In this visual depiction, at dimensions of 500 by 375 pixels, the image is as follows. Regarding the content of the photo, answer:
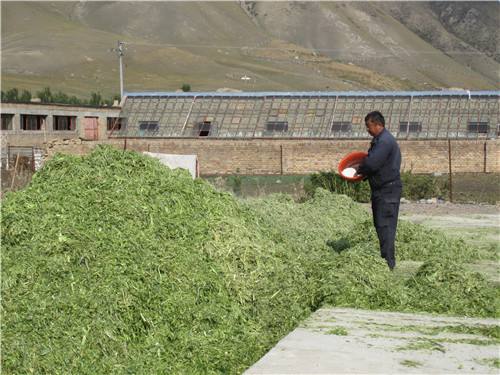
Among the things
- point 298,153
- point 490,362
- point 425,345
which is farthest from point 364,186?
point 298,153

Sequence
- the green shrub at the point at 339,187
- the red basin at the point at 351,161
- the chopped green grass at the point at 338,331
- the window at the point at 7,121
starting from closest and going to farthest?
the chopped green grass at the point at 338,331 → the red basin at the point at 351,161 → the green shrub at the point at 339,187 → the window at the point at 7,121

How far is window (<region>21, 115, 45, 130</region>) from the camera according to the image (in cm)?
4650

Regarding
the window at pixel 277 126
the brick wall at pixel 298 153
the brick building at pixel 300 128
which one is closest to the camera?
the brick wall at pixel 298 153

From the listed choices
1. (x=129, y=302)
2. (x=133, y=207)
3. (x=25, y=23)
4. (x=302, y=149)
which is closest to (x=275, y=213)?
(x=133, y=207)

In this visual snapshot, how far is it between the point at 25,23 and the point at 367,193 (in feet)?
596

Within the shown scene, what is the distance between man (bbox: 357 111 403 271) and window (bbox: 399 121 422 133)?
3084cm

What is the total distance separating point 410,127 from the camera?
39.6 m

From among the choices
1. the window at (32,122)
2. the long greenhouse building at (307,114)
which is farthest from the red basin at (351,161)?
the window at (32,122)

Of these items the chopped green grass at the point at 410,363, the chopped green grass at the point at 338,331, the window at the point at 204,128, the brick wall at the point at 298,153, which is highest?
the window at the point at 204,128

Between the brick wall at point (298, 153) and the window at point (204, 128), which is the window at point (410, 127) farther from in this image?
the window at point (204, 128)

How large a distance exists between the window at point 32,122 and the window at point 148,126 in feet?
24.9

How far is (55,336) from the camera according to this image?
6188mm

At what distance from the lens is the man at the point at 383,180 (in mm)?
9203

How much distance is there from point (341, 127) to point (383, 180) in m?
31.4
